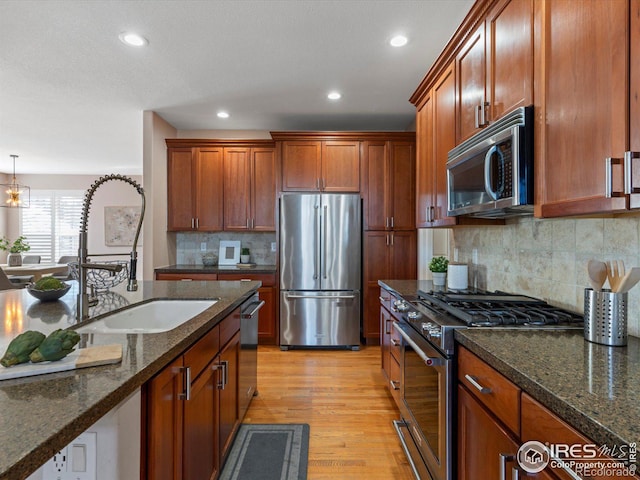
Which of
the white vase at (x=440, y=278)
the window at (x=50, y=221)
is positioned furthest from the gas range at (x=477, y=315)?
the window at (x=50, y=221)

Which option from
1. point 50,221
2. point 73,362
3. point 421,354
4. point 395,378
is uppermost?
point 50,221

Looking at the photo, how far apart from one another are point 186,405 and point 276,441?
3.73ft

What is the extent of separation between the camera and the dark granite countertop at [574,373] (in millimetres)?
700

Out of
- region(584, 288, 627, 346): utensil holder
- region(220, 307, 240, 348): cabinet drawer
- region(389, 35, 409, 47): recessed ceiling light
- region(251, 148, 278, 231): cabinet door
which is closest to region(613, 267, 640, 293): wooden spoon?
region(584, 288, 627, 346): utensil holder

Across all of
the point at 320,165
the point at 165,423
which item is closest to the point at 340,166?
the point at 320,165

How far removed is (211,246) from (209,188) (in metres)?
0.80

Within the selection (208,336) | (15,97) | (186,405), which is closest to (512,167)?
(208,336)

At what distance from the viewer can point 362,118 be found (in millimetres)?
4270

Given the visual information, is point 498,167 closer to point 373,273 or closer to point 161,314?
point 161,314

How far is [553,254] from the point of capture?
1723mm

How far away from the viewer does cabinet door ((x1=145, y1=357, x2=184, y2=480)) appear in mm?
979

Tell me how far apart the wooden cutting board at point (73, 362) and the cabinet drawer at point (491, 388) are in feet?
3.45

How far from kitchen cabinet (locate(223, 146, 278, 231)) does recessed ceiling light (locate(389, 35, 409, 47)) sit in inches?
81.8

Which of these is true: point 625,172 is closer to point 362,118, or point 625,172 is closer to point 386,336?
point 386,336
